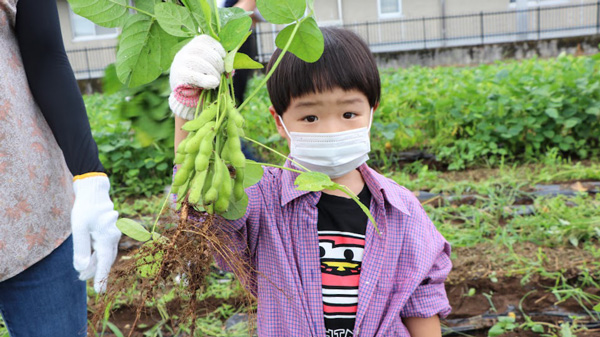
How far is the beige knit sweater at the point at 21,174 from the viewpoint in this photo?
128 cm

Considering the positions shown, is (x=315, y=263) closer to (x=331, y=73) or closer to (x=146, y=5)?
(x=331, y=73)

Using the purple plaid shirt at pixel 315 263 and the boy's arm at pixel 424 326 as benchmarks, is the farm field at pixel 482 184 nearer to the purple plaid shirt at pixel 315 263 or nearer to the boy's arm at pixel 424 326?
the purple plaid shirt at pixel 315 263

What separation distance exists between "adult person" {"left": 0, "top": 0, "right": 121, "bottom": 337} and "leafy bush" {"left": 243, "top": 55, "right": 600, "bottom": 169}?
305 centimetres

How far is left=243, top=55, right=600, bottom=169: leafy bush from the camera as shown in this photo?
452 centimetres

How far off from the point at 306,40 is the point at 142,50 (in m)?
0.37

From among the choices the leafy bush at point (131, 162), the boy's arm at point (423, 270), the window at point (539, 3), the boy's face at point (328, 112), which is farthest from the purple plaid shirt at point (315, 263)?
the window at point (539, 3)

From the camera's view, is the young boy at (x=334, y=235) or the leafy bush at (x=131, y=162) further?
the leafy bush at (x=131, y=162)

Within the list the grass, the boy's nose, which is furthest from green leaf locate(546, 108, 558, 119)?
the boy's nose

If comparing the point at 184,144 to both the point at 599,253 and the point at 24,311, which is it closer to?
the point at 24,311

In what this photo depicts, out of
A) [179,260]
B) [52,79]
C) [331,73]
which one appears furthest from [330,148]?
[52,79]

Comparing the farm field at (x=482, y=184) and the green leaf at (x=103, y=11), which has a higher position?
the green leaf at (x=103, y=11)

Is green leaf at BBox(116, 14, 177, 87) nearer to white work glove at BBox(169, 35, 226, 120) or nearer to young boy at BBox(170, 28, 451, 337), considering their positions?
white work glove at BBox(169, 35, 226, 120)

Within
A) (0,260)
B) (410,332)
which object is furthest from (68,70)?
(410,332)

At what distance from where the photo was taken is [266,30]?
50.7 ft
